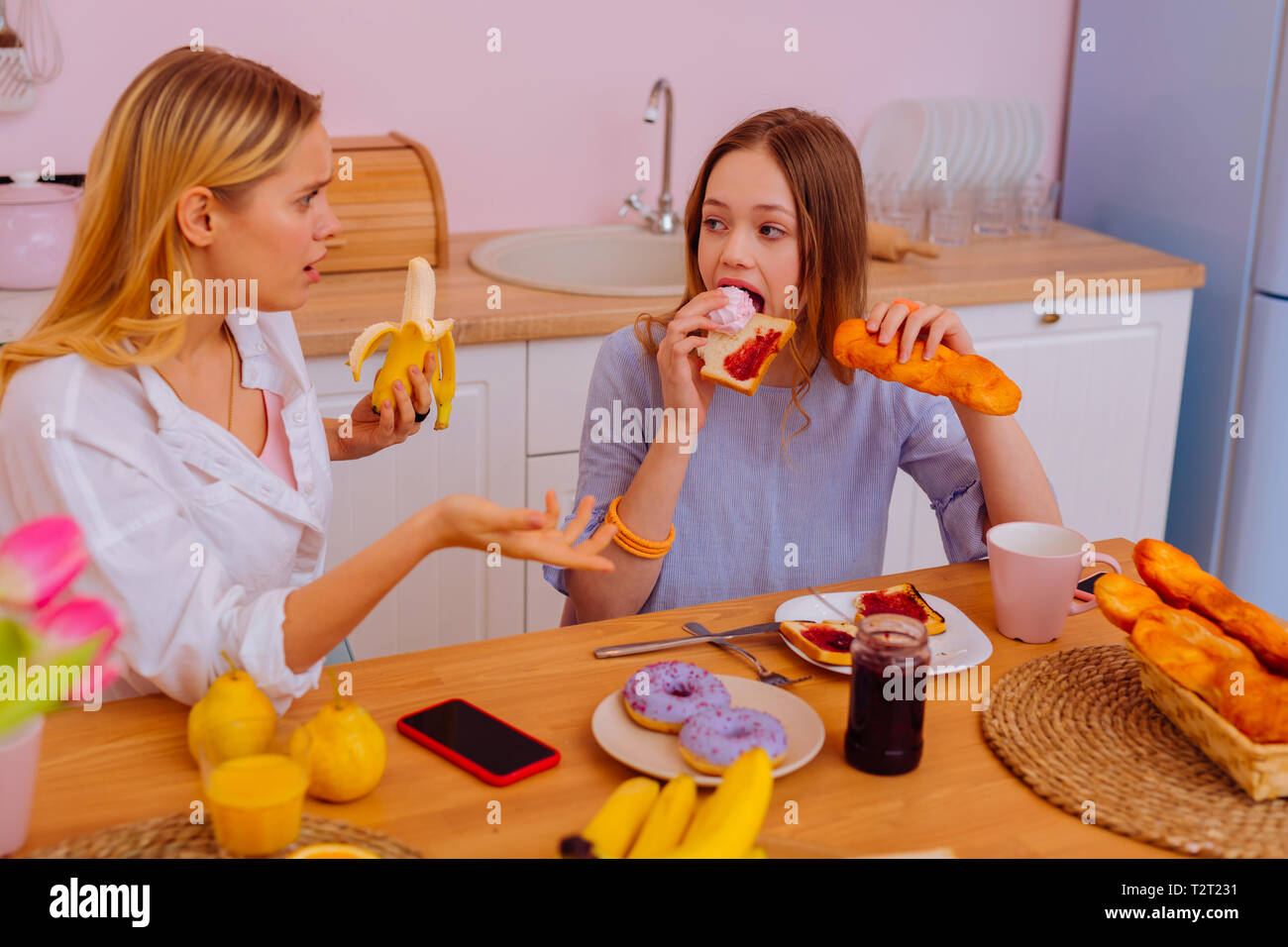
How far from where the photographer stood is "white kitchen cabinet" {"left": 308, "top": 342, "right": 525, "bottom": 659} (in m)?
2.30

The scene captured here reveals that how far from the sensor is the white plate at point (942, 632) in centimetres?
132

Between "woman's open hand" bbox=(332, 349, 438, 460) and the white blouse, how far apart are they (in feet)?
0.79

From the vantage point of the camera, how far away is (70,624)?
88 centimetres

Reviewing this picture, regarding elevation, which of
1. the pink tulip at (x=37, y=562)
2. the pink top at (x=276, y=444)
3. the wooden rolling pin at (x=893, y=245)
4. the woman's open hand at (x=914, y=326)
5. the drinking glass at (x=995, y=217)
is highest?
the drinking glass at (x=995, y=217)

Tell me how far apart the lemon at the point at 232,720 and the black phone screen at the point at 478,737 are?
15 centimetres

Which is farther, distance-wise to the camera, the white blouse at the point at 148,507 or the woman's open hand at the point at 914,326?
the woman's open hand at the point at 914,326

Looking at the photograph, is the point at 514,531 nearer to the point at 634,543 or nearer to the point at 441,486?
the point at 634,543

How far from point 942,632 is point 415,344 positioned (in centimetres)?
72

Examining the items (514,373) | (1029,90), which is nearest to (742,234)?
(514,373)

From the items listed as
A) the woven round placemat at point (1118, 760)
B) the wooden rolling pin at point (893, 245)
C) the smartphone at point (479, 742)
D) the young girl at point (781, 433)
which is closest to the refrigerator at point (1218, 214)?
the wooden rolling pin at point (893, 245)

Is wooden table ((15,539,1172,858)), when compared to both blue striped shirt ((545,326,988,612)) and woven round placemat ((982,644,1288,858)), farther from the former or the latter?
blue striped shirt ((545,326,988,612))

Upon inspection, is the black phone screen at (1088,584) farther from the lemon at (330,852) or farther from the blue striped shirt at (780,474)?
the lemon at (330,852)

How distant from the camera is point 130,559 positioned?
1.17 metres

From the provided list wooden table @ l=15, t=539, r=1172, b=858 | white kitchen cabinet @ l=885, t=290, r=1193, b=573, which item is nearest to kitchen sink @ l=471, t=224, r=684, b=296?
white kitchen cabinet @ l=885, t=290, r=1193, b=573
